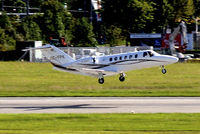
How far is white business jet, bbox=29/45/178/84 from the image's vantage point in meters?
39.1

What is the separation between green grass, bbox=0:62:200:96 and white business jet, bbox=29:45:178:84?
2717mm

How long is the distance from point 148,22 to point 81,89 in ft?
194

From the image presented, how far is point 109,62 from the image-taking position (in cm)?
4059

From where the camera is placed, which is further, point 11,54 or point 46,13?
point 46,13

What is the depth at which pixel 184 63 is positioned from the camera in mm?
78188

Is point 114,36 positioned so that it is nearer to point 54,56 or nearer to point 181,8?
point 181,8

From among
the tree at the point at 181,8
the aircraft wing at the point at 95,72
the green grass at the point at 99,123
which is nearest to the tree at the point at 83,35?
the tree at the point at 181,8

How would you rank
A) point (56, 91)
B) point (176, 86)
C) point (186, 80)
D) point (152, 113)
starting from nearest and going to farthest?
point (152, 113), point (56, 91), point (176, 86), point (186, 80)

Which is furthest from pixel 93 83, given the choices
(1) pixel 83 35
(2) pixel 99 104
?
(1) pixel 83 35

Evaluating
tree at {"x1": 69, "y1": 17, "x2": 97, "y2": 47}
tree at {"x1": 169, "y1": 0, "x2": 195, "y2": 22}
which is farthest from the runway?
tree at {"x1": 169, "y1": 0, "x2": 195, "y2": 22}

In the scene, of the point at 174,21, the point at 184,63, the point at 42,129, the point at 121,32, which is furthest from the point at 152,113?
the point at 174,21

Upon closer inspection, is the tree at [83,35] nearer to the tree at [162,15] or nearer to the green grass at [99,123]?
the tree at [162,15]

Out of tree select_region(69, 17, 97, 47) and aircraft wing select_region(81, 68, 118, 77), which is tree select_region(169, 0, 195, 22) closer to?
tree select_region(69, 17, 97, 47)

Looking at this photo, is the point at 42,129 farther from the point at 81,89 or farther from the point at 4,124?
the point at 81,89
